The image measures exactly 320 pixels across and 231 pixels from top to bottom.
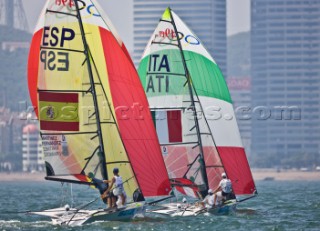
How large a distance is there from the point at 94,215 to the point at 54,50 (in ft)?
18.3

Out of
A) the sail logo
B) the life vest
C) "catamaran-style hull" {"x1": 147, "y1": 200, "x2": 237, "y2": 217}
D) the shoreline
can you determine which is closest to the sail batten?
the life vest

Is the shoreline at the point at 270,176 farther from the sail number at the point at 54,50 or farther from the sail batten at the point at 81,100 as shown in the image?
the sail number at the point at 54,50

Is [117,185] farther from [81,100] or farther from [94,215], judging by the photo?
[81,100]

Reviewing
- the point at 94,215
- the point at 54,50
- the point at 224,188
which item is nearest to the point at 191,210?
the point at 224,188

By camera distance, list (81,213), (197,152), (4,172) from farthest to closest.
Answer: (4,172)
(197,152)
(81,213)

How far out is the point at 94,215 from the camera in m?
36.1

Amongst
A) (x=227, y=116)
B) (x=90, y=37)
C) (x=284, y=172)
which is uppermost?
(x=90, y=37)

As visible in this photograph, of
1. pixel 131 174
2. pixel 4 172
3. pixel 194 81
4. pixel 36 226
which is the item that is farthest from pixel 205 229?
pixel 4 172

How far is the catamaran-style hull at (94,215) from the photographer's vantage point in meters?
36.1

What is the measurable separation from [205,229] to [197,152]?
638cm

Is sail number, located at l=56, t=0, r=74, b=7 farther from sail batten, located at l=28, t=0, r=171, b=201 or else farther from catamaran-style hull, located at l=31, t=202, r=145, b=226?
catamaran-style hull, located at l=31, t=202, r=145, b=226

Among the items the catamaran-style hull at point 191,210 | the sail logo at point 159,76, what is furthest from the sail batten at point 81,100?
the sail logo at point 159,76

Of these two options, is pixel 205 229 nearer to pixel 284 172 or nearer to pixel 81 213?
pixel 81 213

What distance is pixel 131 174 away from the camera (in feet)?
124
